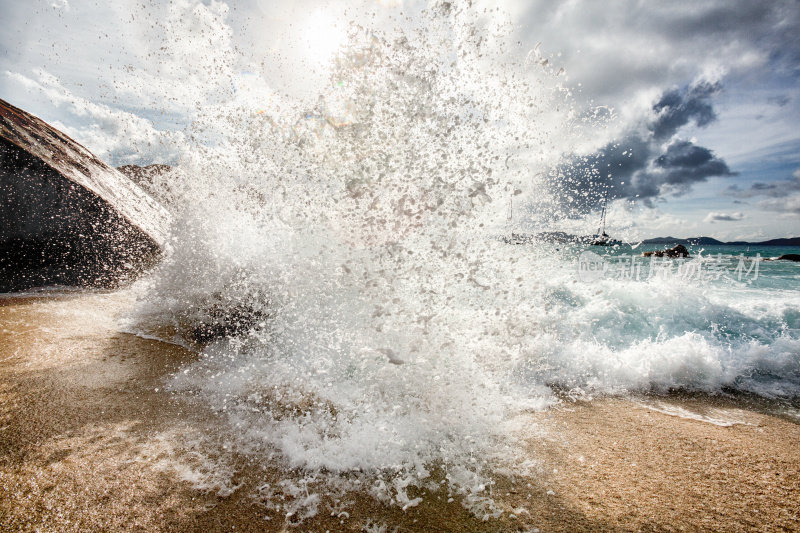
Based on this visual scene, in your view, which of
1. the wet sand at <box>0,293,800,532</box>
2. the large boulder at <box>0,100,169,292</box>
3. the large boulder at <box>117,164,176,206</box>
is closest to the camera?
the wet sand at <box>0,293,800,532</box>

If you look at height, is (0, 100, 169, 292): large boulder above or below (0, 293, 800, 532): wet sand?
above

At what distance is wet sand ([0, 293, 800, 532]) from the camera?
1845 millimetres

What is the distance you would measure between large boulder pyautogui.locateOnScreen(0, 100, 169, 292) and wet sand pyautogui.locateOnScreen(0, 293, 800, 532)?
432 cm

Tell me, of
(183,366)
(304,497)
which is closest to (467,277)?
(304,497)

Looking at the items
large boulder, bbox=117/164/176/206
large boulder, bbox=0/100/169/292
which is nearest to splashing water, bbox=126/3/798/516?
large boulder, bbox=0/100/169/292

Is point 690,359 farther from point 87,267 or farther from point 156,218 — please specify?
point 156,218

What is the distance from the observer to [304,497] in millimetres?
2002

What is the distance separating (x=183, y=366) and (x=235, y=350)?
55cm

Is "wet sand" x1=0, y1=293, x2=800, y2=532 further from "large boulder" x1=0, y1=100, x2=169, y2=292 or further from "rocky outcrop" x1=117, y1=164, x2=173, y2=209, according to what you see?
"rocky outcrop" x1=117, y1=164, x2=173, y2=209

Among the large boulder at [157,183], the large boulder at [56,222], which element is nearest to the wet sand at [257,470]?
the large boulder at [56,222]

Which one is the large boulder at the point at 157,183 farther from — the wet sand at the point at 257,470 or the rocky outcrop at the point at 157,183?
the wet sand at the point at 257,470

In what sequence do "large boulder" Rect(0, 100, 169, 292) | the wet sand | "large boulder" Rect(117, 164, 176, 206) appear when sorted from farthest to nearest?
"large boulder" Rect(117, 164, 176, 206) < "large boulder" Rect(0, 100, 169, 292) < the wet sand

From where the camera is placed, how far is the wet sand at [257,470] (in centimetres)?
184

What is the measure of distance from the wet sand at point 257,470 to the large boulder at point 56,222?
4.32m
